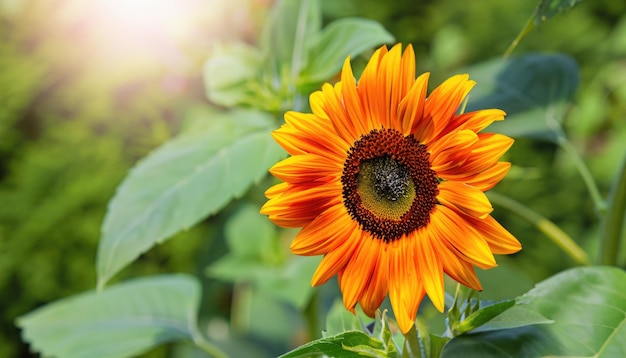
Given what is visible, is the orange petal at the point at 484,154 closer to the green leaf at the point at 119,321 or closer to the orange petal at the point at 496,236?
the orange petal at the point at 496,236

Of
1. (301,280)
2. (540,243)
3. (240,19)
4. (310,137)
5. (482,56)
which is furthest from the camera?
(482,56)

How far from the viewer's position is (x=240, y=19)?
2.76ft

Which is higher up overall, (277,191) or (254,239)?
(277,191)

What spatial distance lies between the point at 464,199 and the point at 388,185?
0.03 m

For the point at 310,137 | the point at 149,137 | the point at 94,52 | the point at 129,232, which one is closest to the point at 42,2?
the point at 94,52

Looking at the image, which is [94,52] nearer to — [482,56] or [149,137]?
[149,137]

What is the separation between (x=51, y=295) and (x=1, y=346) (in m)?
0.08

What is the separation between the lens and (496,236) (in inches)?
10.4

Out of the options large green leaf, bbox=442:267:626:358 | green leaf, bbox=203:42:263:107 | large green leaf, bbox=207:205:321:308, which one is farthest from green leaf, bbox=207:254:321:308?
large green leaf, bbox=442:267:626:358

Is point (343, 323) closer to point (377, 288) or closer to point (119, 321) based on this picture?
point (377, 288)

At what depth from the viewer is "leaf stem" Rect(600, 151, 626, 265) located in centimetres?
42

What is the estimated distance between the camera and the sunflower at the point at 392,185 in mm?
265

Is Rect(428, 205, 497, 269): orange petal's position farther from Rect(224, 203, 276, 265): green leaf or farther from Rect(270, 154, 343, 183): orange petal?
Rect(224, 203, 276, 265): green leaf

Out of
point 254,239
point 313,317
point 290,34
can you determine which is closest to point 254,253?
point 254,239
